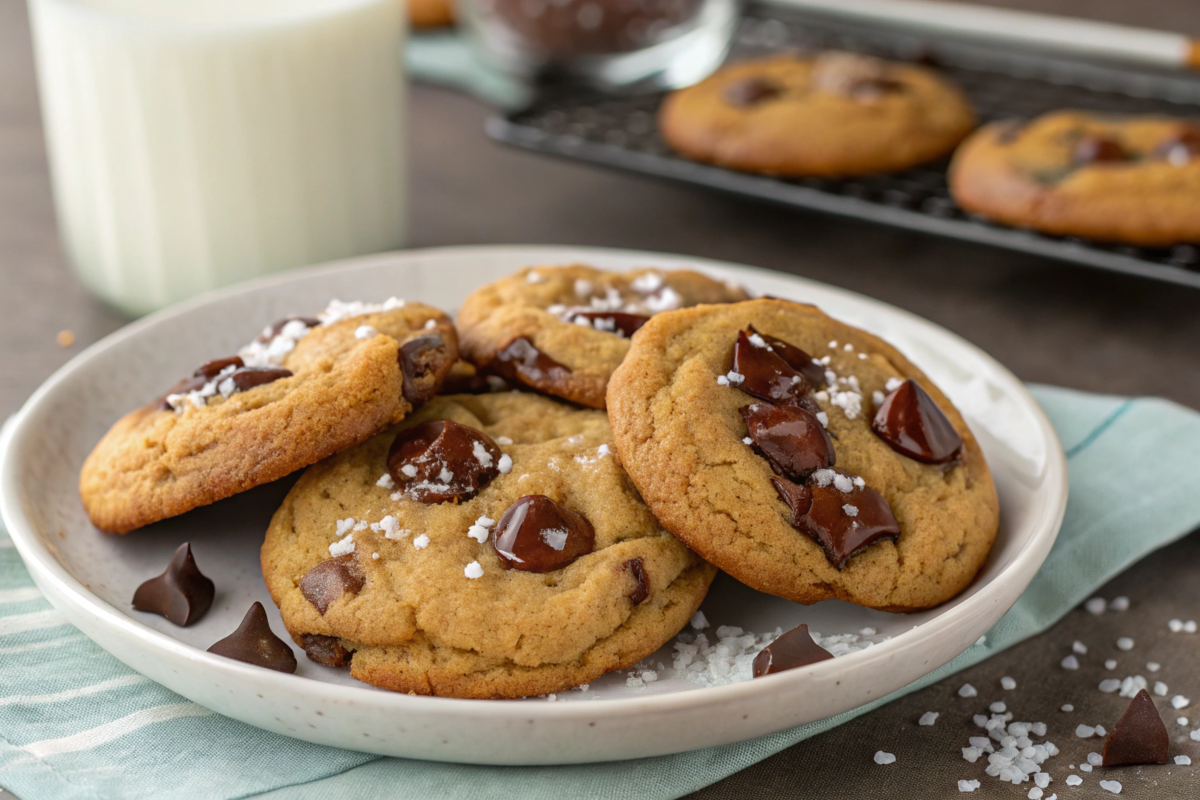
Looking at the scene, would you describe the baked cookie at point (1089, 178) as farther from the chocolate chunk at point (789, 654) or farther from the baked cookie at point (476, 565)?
the chocolate chunk at point (789, 654)

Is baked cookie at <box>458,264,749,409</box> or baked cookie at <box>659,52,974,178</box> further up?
baked cookie at <box>458,264,749,409</box>

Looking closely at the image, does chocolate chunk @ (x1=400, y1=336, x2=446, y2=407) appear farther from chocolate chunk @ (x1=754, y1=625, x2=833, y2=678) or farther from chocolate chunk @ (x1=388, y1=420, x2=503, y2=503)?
chocolate chunk @ (x1=754, y1=625, x2=833, y2=678)

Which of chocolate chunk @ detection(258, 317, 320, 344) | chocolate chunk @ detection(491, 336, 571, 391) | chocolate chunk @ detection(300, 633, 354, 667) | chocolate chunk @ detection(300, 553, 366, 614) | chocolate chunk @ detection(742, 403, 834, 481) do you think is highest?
chocolate chunk @ detection(742, 403, 834, 481)

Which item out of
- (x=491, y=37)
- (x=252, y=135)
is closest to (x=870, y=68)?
(x=491, y=37)

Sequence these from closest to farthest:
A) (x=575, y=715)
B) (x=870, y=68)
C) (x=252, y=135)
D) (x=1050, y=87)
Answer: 1. (x=575, y=715)
2. (x=252, y=135)
3. (x=870, y=68)
4. (x=1050, y=87)

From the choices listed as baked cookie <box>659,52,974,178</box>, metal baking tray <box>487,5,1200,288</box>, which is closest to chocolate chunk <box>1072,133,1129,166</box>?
metal baking tray <box>487,5,1200,288</box>

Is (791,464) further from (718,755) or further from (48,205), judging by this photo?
(48,205)
